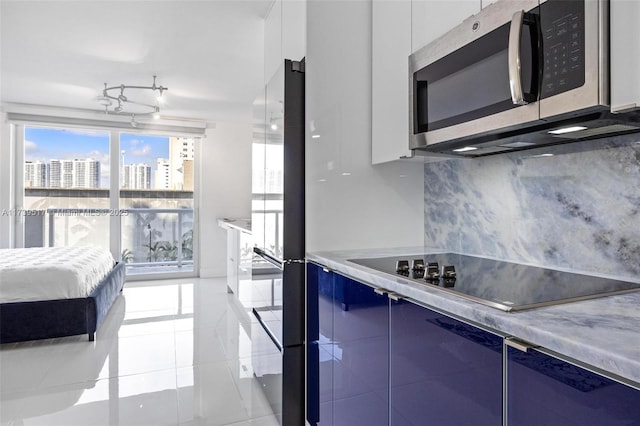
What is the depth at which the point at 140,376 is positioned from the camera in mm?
2498

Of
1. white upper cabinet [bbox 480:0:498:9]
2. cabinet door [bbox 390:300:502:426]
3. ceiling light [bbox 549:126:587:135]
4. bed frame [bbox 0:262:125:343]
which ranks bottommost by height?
bed frame [bbox 0:262:125:343]

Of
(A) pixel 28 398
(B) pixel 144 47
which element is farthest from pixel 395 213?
(B) pixel 144 47

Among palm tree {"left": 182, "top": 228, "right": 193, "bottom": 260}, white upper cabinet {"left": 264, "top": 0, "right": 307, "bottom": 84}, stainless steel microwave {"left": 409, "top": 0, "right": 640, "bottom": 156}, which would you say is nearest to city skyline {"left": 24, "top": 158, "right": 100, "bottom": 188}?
palm tree {"left": 182, "top": 228, "right": 193, "bottom": 260}

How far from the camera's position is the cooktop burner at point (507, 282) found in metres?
0.94

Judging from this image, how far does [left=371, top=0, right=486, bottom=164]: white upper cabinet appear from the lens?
4.81ft

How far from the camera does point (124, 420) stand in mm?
1994

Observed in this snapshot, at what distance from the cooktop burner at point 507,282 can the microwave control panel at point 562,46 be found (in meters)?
0.53

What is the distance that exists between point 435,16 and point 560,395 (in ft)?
4.40

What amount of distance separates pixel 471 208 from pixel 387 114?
0.60m

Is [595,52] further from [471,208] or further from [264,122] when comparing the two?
[264,122]

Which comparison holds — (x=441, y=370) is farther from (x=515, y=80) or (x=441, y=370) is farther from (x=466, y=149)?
(x=466, y=149)

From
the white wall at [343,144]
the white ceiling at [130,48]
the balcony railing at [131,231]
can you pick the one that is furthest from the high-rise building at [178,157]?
the white wall at [343,144]

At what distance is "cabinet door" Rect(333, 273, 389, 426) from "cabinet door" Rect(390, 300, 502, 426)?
67 millimetres

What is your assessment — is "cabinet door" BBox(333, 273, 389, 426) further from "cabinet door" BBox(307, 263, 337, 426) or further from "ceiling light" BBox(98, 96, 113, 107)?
"ceiling light" BBox(98, 96, 113, 107)
